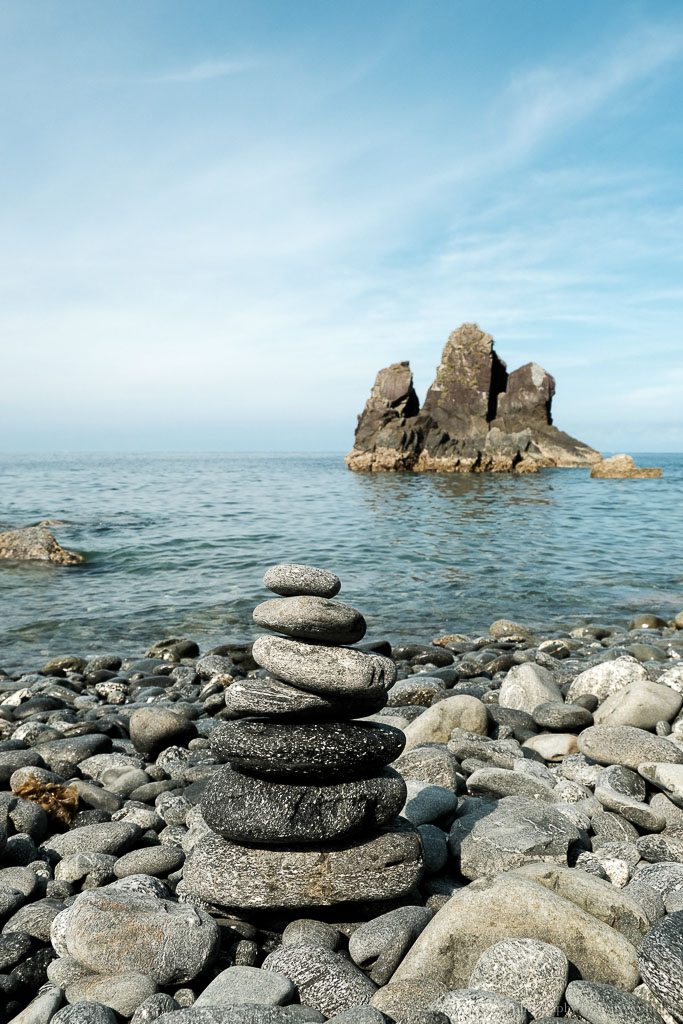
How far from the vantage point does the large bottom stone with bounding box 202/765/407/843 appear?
4.25m

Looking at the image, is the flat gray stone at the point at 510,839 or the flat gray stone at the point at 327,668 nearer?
the flat gray stone at the point at 327,668

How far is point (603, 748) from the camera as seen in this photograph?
6297 mm

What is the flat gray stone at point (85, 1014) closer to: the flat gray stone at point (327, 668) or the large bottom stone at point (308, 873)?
the large bottom stone at point (308, 873)

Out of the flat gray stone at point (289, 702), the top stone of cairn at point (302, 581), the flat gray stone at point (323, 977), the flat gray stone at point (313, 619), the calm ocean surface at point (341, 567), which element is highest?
the top stone of cairn at point (302, 581)

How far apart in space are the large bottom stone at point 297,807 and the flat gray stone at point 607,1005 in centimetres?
146

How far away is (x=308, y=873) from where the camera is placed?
4250 millimetres

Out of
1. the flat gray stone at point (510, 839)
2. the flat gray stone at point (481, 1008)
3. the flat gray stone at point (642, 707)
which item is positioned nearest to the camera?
the flat gray stone at point (481, 1008)

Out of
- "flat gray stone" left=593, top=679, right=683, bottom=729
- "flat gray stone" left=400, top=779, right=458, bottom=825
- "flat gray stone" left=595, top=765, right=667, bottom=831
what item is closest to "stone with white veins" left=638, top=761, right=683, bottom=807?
"flat gray stone" left=595, top=765, right=667, bottom=831

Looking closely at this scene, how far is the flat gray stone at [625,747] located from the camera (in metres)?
6.10

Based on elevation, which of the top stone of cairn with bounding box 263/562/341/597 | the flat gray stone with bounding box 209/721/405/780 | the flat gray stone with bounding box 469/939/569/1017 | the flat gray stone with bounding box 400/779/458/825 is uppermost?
the top stone of cairn with bounding box 263/562/341/597

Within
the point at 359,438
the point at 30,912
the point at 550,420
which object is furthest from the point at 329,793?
the point at 550,420

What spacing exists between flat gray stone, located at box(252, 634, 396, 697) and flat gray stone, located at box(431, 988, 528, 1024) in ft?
5.64

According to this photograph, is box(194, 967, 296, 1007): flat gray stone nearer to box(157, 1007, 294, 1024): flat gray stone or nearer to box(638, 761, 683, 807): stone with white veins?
box(157, 1007, 294, 1024): flat gray stone

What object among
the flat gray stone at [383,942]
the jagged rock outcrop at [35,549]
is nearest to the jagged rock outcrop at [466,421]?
the jagged rock outcrop at [35,549]
